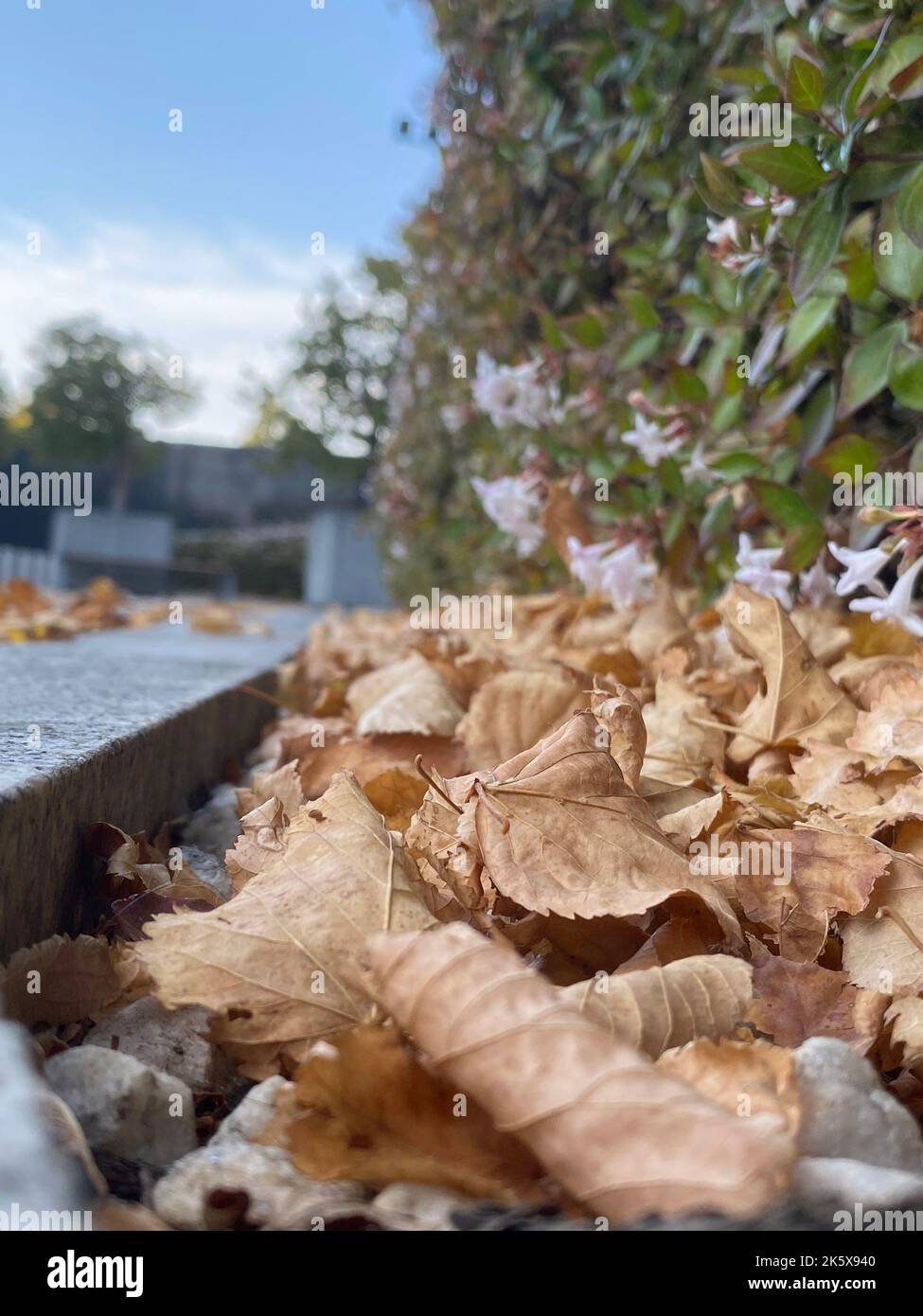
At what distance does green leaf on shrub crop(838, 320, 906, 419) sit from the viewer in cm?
135

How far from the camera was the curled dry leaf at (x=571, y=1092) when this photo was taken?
484mm

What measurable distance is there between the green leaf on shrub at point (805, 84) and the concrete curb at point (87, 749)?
3.35 ft

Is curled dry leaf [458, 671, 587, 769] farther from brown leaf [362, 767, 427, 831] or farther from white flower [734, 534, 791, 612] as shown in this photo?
white flower [734, 534, 791, 612]

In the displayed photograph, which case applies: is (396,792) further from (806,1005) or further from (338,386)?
(338,386)

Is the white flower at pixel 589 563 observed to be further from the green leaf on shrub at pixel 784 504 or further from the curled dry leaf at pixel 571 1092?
the curled dry leaf at pixel 571 1092

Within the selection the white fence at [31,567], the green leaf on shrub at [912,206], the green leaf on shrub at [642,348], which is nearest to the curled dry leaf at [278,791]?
the green leaf on shrub at [912,206]

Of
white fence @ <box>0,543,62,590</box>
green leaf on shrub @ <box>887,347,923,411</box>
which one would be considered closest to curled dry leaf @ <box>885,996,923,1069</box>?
green leaf on shrub @ <box>887,347,923,411</box>

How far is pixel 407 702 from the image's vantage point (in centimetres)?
143

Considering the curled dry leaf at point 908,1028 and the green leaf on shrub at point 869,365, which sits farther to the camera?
the green leaf on shrub at point 869,365
